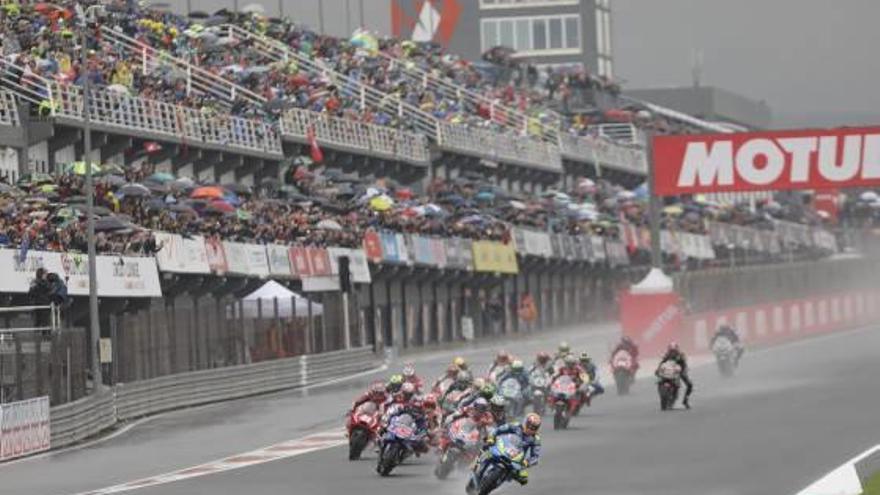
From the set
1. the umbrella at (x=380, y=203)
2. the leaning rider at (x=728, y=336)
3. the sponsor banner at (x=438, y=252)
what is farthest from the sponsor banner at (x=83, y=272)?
the sponsor banner at (x=438, y=252)

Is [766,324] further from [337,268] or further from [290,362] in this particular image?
[290,362]

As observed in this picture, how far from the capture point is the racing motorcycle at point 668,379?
140 feet

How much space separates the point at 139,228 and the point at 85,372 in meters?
9.36

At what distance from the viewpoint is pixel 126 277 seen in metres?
50.4

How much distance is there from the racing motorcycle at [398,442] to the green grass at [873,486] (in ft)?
21.1

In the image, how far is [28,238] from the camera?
45031mm

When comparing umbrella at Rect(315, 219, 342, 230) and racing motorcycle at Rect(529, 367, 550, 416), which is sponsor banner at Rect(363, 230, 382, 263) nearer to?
umbrella at Rect(315, 219, 342, 230)

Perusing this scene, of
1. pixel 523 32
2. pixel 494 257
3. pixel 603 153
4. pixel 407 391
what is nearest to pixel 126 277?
pixel 407 391

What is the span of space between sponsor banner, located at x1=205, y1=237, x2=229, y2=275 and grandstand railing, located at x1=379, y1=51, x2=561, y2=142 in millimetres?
37381

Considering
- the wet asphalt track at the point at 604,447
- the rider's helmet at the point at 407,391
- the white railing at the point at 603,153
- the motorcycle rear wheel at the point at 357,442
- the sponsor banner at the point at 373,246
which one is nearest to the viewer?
the wet asphalt track at the point at 604,447

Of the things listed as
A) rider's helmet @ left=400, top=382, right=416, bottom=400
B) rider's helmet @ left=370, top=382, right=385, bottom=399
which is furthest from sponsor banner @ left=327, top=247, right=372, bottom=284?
rider's helmet @ left=400, top=382, right=416, bottom=400

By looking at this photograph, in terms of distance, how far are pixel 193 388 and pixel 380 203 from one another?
22.5 meters

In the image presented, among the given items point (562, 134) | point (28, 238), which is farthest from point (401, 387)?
point (562, 134)

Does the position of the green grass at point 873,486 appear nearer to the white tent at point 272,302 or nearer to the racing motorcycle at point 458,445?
the racing motorcycle at point 458,445
